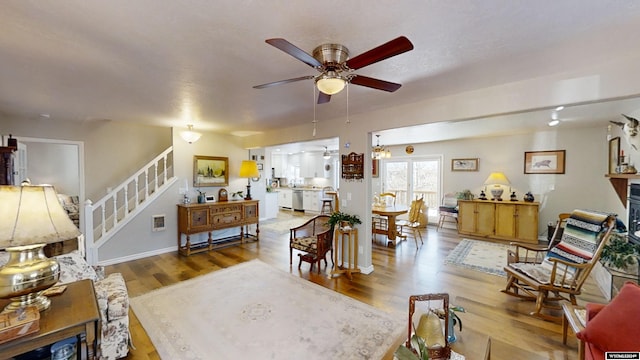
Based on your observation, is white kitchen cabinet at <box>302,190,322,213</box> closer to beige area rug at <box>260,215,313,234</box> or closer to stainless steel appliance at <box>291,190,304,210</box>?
stainless steel appliance at <box>291,190,304,210</box>

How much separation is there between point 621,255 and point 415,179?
16.0 feet

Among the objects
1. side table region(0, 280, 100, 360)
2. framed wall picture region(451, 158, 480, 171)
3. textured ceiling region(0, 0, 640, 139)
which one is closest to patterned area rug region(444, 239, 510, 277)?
framed wall picture region(451, 158, 480, 171)

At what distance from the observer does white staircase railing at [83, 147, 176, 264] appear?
4.11 m

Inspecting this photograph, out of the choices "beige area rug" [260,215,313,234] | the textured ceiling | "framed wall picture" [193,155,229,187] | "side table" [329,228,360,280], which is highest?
the textured ceiling

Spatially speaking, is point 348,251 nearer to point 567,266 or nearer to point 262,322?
point 262,322

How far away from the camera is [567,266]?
2.76m

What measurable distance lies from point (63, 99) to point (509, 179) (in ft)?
27.5

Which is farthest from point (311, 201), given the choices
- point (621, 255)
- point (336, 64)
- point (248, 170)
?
point (336, 64)

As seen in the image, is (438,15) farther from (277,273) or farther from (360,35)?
(277,273)

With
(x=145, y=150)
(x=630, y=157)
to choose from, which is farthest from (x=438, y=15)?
(x=145, y=150)

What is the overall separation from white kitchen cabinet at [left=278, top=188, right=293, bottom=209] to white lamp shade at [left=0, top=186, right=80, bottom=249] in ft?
27.6

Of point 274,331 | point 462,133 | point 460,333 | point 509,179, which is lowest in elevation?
point 274,331

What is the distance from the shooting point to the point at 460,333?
1675 mm

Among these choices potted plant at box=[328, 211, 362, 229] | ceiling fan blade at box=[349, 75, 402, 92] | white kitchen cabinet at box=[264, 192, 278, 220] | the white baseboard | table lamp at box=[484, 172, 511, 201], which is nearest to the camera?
ceiling fan blade at box=[349, 75, 402, 92]
